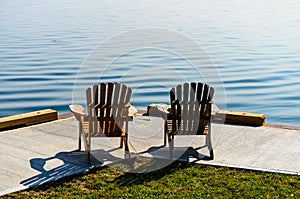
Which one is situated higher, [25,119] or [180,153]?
[25,119]

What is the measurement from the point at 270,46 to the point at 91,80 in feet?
43.3

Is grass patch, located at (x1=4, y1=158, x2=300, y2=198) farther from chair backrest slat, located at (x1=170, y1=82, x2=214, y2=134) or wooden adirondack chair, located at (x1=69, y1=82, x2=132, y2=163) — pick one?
chair backrest slat, located at (x1=170, y1=82, x2=214, y2=134)

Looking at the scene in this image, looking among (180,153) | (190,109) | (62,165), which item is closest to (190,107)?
(190,109)

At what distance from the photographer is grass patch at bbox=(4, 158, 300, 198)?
21.0 ft

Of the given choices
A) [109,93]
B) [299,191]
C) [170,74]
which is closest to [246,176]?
[299,191]

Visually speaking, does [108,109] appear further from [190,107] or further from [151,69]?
[151,69]

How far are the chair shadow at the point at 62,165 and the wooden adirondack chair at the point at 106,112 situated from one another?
0.19 m

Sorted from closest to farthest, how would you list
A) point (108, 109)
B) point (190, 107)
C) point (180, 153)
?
1. point (108, 109)
2. point (190, 107)
3. point (180, 153)

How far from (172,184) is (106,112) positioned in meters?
1.49

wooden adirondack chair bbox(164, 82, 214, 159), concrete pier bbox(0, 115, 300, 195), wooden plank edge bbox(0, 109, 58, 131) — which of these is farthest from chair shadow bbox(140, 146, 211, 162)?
wooden plank edge bbox(0, 109, 58, 131)

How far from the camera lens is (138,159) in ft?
25.1

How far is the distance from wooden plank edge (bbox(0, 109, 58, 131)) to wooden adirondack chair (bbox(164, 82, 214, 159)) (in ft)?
8.88

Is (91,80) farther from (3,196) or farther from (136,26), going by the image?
(136,26)

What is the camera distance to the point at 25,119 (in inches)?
365
